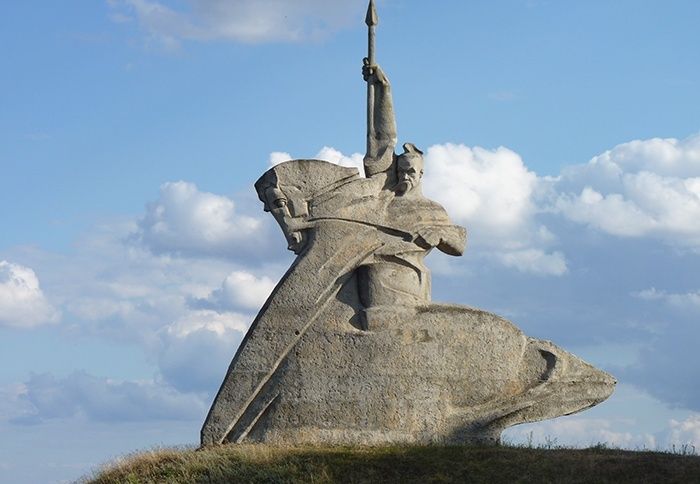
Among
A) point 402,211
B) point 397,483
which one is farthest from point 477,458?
point 402,211

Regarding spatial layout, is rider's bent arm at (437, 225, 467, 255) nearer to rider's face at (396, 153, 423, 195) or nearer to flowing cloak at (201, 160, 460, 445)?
flowing cloak at (201, 160, 460, 445)

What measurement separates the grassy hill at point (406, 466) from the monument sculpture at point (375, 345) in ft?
2.56

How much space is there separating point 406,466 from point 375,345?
2.45 meters

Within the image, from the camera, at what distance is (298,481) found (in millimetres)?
22781

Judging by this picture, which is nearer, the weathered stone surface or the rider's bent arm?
the weathered stone surface

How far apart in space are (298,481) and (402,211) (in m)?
5.36

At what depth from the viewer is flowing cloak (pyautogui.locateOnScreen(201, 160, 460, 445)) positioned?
979 inches

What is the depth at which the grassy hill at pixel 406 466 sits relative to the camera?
896 inches

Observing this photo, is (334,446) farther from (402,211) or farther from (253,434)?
(402,211)

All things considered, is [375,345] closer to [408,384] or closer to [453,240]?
[408,384]

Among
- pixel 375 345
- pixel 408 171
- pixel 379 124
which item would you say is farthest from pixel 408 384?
pixel 379 124

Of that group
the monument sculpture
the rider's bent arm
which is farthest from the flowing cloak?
the rider's bent arm

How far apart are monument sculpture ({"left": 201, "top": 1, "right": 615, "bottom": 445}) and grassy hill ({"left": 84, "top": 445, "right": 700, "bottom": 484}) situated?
2.56ft

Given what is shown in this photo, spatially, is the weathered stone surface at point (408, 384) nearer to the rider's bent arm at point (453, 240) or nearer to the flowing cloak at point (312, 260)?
the flowing cloak at point (312, 260)
